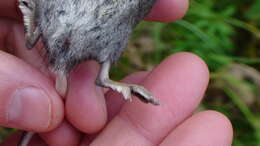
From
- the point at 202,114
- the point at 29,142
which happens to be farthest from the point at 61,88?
the point at 202,114

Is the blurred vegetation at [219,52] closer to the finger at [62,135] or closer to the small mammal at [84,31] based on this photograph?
the finger at [62,135]

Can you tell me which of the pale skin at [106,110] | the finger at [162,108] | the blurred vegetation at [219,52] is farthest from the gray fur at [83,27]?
the blurred vegetation at [219,52]

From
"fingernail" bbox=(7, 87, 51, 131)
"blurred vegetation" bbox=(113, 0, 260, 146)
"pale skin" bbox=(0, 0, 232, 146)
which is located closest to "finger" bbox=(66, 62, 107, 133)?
"pale skin" bbox=(0, 0, 232, 146)

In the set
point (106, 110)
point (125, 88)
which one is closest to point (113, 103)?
point (106, 110)

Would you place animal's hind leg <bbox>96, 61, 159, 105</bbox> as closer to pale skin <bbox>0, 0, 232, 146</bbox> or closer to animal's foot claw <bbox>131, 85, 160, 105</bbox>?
animal's foot claw <bbox>131, 85, 160, 105</bbox>

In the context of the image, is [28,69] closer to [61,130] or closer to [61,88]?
[61,88]
